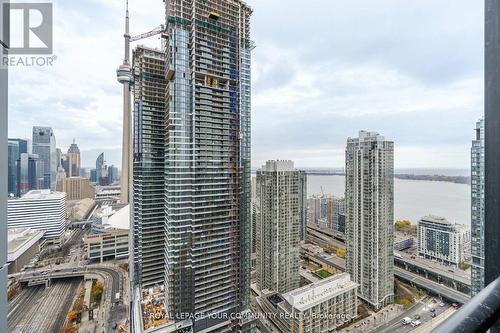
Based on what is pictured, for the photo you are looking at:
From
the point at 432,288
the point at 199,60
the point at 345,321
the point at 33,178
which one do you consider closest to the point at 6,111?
the point at 199,60

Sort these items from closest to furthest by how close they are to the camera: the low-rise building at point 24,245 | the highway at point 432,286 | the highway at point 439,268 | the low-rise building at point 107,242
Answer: the highway at point 432,286, the highway at point 439,268, the low-rise building at point 24,245, the low-rise building at point 107,242

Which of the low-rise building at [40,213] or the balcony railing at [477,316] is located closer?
the balcony railing at [477,316]

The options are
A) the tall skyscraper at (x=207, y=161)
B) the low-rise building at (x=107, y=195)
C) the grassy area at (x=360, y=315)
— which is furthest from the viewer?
the low-rise building at (x=107, y=195)

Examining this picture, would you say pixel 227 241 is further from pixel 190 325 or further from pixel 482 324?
pixel 482 324

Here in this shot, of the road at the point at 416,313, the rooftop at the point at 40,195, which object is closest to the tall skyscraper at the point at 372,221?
the road at the point at 416,313

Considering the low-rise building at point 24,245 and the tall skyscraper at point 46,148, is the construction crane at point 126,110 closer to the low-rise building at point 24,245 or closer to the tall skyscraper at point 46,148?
the tall skyscraper at point 46,148

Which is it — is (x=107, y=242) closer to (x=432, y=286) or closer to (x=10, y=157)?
(x=10, y=157)
